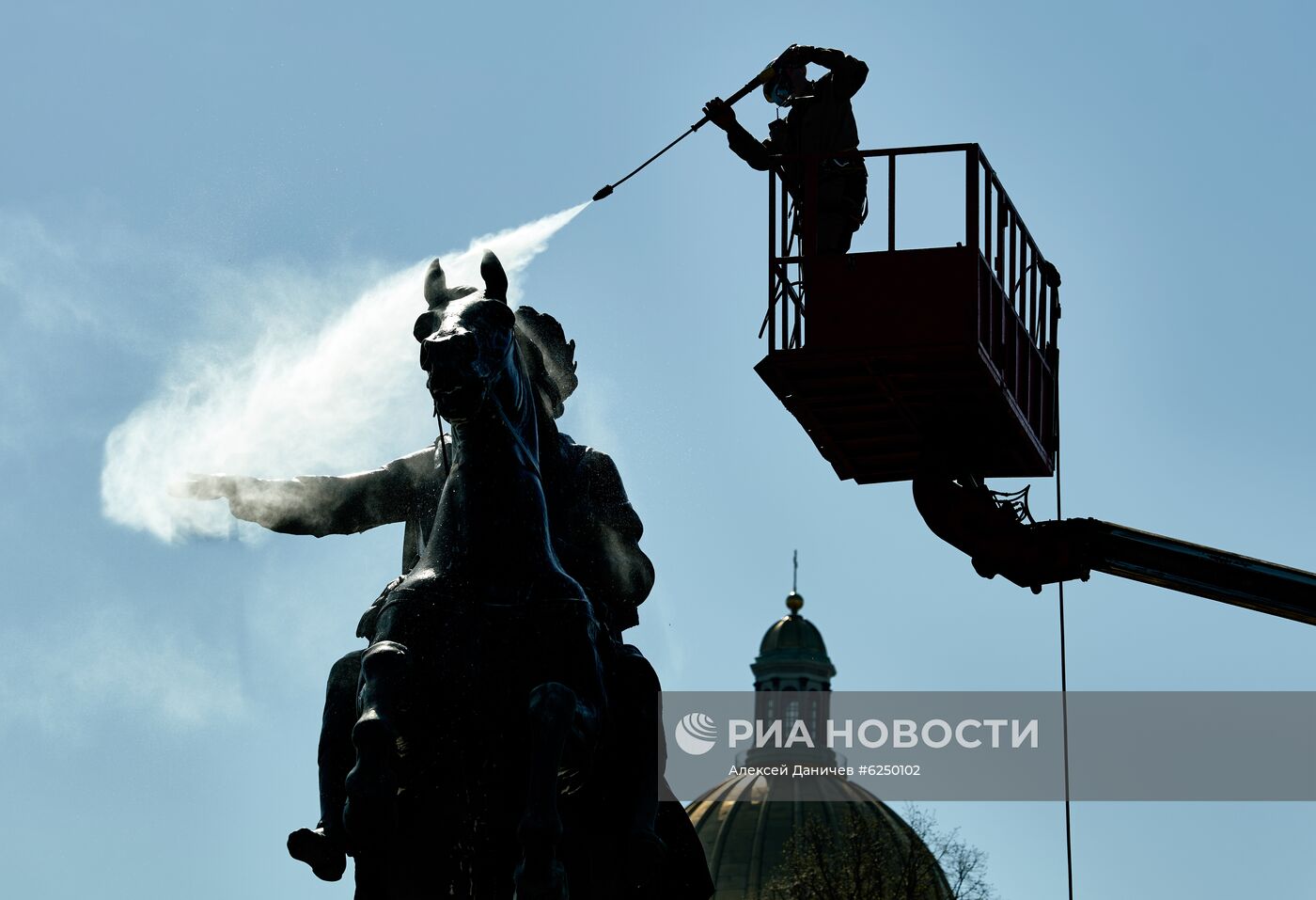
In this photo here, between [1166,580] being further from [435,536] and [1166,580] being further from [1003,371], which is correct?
[435,536]

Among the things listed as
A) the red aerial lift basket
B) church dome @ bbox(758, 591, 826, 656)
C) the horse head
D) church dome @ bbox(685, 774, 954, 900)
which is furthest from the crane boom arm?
church dome @ bbox(758, 591, 826, 656)

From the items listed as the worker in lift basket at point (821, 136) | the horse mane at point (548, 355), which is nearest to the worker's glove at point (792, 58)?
the worker in lift basket at point (821, 136)

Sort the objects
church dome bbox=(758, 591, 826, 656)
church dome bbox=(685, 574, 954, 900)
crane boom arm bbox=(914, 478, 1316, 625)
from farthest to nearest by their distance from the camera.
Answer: church dome bbox=(758, 591, 826, 656) < church dome bbox=(685, 574, 954, 900) < crane boom arm bbox=(914, 478, 1316, 625)

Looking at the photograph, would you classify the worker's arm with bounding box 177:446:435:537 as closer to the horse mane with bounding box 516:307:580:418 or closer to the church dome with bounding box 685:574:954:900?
the horse mane with bounding box 516:307:580:418

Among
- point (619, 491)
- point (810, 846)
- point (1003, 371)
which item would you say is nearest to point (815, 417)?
point (1003, 371)

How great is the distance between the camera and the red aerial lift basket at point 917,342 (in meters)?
23.0

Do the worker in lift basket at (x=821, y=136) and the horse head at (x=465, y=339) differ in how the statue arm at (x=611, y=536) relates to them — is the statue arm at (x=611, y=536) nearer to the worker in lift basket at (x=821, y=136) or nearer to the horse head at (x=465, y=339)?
the horse head at (x=465, y=339)

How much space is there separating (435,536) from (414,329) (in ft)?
3.10

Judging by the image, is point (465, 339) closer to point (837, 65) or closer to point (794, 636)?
point (837, 65)

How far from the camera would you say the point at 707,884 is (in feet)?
48.5

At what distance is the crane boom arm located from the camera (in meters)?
25.5

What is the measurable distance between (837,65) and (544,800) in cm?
1136

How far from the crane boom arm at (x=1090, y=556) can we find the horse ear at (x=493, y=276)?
39.8 feet

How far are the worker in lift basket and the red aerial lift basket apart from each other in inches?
5.9
